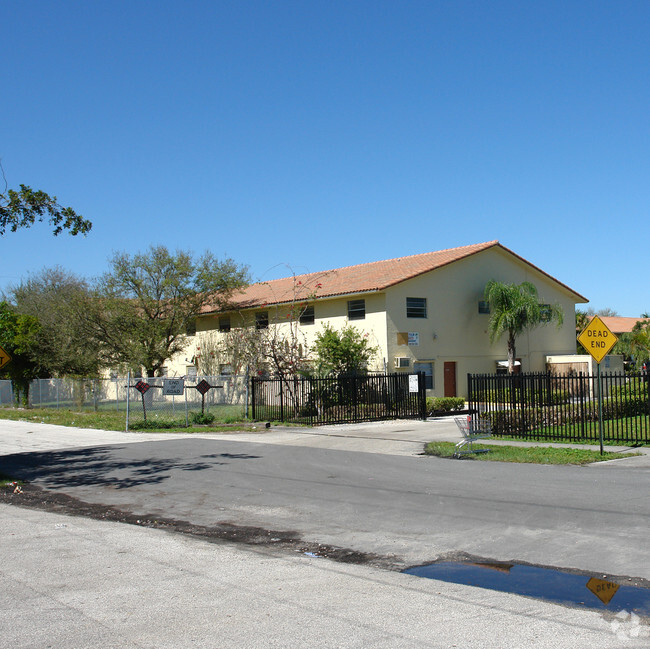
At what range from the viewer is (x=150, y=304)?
3878 centimetres

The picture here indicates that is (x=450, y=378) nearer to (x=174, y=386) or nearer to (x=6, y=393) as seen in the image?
(x=174, y=386)

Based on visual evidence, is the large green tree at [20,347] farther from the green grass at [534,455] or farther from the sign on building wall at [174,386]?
the green grass at [534,455]

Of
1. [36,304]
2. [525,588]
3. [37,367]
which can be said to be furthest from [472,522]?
[36,304]

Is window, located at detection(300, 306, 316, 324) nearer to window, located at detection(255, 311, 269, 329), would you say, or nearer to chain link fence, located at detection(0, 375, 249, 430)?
window, located at detection(255, 311, 269, 329)

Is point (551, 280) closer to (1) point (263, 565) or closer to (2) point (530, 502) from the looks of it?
(2) point (530, 502)

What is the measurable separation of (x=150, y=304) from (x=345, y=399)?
15.1 meters

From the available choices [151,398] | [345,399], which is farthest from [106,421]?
[345,399]

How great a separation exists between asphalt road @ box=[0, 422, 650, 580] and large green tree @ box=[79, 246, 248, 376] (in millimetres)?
19842

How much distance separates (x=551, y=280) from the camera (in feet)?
132

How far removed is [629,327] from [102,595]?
233ft

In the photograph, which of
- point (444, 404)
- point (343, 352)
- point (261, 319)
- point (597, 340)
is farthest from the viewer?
point (261, 319)

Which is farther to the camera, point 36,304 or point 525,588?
point 36,304

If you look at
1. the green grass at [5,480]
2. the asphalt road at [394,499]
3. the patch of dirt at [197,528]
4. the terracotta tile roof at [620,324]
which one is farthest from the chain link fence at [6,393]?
the terracotta tile roof at [620,324]

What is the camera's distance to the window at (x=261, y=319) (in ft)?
127
